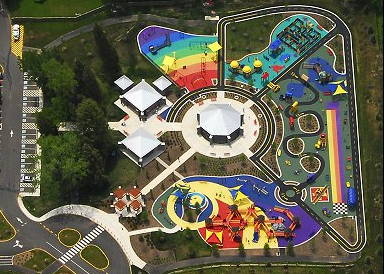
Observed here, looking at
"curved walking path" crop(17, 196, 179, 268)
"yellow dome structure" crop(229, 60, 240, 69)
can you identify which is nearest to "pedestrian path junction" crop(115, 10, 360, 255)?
"yellow dome structure" crop(229, 60, 240, 69)

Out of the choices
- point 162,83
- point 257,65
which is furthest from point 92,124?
point 257,65

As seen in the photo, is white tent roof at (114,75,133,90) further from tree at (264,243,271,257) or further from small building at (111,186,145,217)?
tree at (264,243,271,257)

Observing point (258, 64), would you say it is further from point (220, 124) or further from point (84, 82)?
point (84, 82)

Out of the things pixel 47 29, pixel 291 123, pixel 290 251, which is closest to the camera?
pixel 290 251

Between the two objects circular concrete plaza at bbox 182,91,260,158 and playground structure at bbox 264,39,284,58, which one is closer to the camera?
circular concrete plaza at bbox 182,91,260,158

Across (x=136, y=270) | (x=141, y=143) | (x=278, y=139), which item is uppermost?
(x=141, y=143)

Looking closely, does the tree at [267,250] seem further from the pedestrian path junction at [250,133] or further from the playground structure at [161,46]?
the playground structure at [161,46]
